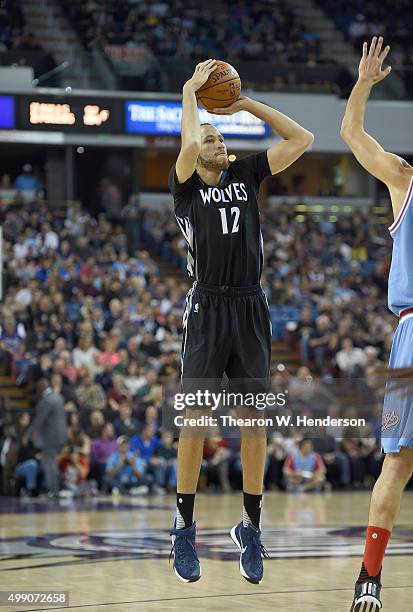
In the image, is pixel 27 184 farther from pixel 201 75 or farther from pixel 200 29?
pixel 201 75

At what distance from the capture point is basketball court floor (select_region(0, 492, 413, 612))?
21.2 feet

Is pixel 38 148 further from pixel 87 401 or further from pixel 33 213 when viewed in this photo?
pixel 87 401

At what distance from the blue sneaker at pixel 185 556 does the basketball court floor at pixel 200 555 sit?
0.18 meters

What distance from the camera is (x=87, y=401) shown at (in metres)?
16.5

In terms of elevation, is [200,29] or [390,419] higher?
[200,29]

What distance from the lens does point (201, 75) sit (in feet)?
20.4

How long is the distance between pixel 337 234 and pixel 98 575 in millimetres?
18126

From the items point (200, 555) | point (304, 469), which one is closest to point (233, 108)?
point (200, 555)

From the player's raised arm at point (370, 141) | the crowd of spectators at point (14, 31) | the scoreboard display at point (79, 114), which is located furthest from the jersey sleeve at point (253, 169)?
the crowd of spectators at point (14, 31)

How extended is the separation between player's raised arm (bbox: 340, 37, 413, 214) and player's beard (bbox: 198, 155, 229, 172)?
85 centimetres

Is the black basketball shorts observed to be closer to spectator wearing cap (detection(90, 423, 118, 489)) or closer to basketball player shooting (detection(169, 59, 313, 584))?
basketball player shooting (detection(169, 59, 313, 584))

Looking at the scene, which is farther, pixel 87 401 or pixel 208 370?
pixel 87 401

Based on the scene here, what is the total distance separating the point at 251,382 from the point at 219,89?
1.62 metres

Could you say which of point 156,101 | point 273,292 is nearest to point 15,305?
point 156,101
